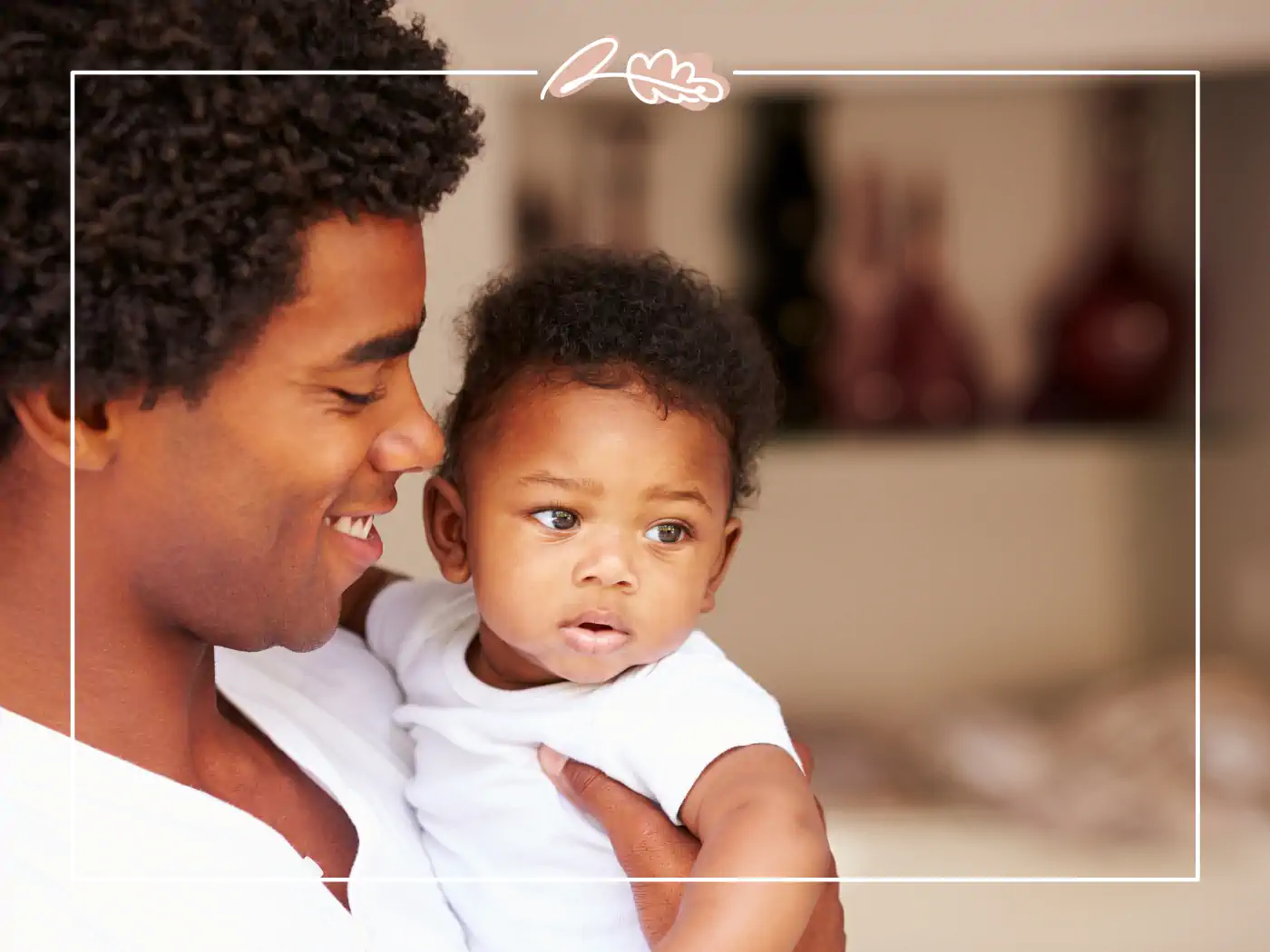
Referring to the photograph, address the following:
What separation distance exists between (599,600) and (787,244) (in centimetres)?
25

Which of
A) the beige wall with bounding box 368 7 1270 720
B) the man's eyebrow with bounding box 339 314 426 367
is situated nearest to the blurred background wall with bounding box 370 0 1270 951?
the beige wall with bounding box 368 7 1270 720

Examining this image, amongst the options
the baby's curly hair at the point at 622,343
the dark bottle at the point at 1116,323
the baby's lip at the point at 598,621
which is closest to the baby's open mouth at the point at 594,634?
the baby's lip at the point at 598,621

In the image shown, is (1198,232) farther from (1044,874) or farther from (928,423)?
(1044,874)

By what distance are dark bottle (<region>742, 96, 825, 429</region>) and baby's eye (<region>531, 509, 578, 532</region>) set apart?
153 mm

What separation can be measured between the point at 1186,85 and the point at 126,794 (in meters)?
0.73

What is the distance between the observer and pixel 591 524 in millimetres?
696

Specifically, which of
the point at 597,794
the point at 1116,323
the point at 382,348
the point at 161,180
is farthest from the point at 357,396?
the point at 1116,323

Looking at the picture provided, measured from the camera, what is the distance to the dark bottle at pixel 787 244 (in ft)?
2.52

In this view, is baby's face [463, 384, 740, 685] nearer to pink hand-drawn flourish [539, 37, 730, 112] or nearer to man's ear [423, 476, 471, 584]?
man's ear [423, 476, 471, 584]

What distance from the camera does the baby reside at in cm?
69

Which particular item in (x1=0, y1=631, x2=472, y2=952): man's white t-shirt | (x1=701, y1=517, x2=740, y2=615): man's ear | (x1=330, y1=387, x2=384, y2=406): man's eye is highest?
(x1=330, y1=387, x2=384, y2=406): man's eye

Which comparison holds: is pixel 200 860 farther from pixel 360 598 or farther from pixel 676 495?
pixel 676 495

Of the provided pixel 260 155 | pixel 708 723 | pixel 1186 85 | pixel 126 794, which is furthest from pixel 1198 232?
pixel 126 794

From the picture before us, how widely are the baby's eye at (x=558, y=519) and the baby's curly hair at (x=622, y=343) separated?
0.20ft
